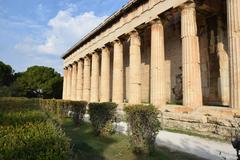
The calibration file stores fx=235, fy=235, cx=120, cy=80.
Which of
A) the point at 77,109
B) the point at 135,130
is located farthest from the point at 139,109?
the point at 77,109

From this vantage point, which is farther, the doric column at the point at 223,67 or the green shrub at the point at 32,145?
the doric column at the point at 223,67

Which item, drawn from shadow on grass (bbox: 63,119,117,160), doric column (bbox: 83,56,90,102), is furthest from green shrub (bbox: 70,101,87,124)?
doric column (bbox: 83,56,90,102)

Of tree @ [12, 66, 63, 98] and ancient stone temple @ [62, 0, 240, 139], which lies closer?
ancient stone temple @ [62, 0, 240, 139]

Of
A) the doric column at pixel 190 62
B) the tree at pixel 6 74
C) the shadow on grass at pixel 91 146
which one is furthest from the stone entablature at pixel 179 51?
the tree at pixel 6 74

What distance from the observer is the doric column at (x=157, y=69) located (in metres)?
13.8

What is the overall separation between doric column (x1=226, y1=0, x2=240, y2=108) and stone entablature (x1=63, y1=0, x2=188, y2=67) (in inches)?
127

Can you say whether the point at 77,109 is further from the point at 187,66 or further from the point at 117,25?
the point at 117,25

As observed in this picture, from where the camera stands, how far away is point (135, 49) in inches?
657

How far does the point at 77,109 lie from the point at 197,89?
6.37 metres

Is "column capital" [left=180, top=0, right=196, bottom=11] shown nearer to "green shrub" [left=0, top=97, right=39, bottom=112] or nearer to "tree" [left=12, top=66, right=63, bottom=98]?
"green shrub" [left=0, top=97, right=39, bottom=112]

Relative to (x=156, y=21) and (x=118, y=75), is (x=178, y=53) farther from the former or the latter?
Result: (x=118, y=75)

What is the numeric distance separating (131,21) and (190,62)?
6.64 m

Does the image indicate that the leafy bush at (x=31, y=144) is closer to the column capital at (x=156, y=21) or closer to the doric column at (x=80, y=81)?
the column capital at (x=156, y=21)

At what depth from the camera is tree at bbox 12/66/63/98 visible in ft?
144
